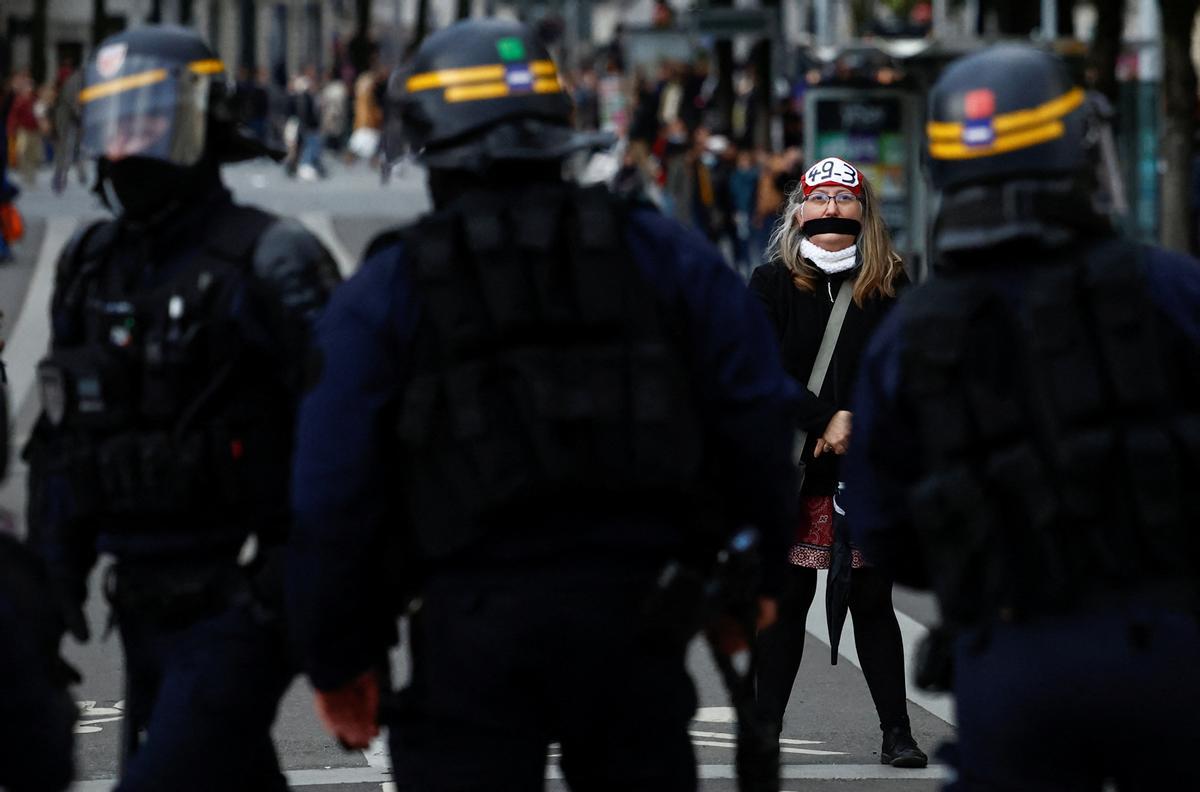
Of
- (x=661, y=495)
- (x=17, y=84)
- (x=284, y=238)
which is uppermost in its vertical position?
(x=284, y=238)

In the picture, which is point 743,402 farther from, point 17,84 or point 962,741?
point 17,84

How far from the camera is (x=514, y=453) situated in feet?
12.1

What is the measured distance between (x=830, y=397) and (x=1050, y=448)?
3.19 m

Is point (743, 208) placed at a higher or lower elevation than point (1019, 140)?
lower

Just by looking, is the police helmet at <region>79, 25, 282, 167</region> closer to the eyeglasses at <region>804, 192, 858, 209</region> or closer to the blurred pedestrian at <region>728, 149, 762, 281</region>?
the eyeglasses at <region>804, 192, 858, 209</region>

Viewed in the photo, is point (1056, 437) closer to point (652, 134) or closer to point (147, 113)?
point (147, 113)

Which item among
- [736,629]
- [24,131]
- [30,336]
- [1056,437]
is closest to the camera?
[1056,437]

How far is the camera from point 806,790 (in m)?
6.41

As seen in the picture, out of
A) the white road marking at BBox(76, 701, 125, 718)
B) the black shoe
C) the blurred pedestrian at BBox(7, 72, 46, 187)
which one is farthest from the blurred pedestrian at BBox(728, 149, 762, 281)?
the black shoe

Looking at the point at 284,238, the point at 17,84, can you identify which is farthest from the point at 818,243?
the point at 17,84

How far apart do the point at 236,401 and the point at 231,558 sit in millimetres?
282

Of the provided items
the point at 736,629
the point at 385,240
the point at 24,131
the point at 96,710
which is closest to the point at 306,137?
the point at 24,131

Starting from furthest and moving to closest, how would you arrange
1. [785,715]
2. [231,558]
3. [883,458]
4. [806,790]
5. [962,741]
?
[785,715] → [806,790] → [231,558] → [883,458] → [962,741]

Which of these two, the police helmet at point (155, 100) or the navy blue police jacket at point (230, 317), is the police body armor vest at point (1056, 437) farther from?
the police helmet at point (155, 100)
